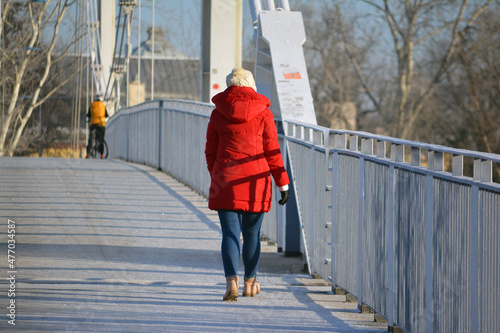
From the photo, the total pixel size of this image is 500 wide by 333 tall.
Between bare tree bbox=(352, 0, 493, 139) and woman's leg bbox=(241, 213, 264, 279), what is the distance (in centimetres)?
3404

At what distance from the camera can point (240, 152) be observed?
6258 mm

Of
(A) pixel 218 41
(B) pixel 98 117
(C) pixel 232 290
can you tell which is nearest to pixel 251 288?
(C) pixel 232 290

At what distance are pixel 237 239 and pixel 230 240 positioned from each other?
0.07 m

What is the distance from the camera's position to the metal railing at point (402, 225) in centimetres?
423

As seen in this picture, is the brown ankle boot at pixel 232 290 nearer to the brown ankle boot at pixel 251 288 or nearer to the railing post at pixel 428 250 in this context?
the brown ankle boot at pixel 251 288

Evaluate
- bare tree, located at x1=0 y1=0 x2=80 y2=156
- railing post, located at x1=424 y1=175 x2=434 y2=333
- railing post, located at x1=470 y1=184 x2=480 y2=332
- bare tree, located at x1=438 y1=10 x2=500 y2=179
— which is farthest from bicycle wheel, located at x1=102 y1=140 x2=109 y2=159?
railing post, located at x1=470 y1=184 x2=480 y2=332

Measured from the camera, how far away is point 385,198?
5535mm

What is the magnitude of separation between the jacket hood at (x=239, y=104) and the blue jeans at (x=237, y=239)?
0.65 meters

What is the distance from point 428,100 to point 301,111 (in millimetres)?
36205

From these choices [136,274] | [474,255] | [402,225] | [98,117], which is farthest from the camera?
[98,117]

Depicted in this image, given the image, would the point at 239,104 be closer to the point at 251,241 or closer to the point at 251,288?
the point at 251,241

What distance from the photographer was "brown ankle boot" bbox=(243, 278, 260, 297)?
643 cm

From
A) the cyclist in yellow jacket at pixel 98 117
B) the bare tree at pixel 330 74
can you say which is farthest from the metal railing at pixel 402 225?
the bare tree at pixel 330 74

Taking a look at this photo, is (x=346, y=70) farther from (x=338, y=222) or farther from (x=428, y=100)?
(x=338, y=222)
